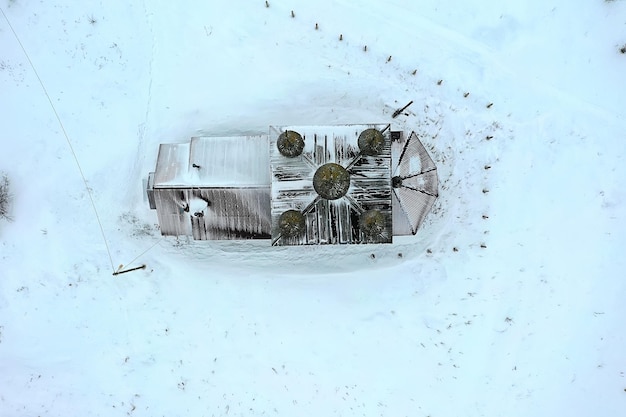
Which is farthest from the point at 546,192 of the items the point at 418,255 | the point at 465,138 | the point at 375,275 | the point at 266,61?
the point at 266,61

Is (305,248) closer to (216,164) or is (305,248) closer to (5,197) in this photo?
(216,164)

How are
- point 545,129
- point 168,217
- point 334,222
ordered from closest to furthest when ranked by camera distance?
point 334,222 → point 168,217 → point 545,129

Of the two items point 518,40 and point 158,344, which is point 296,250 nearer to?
point 158,344

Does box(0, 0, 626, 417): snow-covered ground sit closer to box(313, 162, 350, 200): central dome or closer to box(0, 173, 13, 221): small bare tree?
box(0, 173, 13, 221): small bare tree

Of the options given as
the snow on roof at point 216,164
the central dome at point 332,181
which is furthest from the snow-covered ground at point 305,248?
the central dome at point 332,181

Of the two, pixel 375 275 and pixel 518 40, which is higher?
pixel 518 40

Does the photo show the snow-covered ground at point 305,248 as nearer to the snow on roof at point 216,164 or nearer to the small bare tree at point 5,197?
the small bare tree at point 5,197
